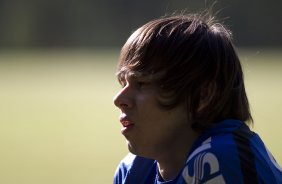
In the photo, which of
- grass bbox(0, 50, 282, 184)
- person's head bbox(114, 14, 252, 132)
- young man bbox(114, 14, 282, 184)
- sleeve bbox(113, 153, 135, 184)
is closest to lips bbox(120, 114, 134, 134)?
young man bbox(114, 14, 282, 184)

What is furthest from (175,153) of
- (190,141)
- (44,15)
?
(44,15)

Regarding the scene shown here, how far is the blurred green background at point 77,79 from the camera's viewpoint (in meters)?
7.52

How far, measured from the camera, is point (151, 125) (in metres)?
2.16

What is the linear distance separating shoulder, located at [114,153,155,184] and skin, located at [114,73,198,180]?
10 centimetres

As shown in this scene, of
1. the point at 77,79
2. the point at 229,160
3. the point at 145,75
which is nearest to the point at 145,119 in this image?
the point at 145,75

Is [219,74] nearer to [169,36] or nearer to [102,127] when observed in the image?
[169,36]

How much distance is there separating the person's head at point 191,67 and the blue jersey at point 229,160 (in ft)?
0.32

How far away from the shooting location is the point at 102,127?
9.73 meters

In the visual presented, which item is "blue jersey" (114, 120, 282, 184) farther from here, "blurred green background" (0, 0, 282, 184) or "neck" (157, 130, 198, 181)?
"blurred green background" (0, 0, 282, 184)

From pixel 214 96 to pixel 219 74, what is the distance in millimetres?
67

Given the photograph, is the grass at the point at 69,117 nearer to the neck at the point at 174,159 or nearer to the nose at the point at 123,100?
the neck at the point at 174,159

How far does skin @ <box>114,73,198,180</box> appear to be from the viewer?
215 cm

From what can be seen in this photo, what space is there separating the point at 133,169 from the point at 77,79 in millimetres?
12902

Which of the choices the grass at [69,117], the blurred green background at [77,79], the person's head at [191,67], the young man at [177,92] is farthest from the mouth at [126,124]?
the grass at [69,117]
